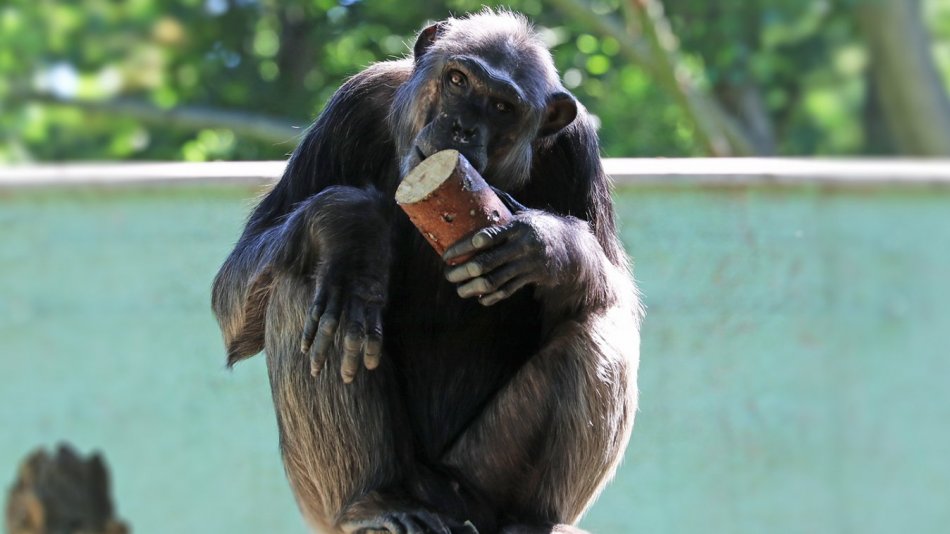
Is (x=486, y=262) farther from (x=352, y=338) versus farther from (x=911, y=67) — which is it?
(x=911, y=67)

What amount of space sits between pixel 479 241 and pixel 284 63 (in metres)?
11.5

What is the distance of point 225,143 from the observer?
1479 centimetres

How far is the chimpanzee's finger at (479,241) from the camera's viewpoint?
3744 mm

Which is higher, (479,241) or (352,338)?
(479,241)

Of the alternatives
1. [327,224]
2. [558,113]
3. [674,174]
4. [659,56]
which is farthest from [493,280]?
[659,56]

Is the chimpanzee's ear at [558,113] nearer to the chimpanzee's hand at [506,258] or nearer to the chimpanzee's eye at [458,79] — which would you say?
the chimpanzee's eye at [458,79]

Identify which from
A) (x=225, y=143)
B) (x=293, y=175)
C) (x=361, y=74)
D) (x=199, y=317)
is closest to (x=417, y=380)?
(x=293, y=175)

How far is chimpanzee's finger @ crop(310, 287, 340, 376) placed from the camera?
3834 millimetres

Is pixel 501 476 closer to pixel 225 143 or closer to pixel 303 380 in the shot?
pixel 303 380

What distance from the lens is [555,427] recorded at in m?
4.21

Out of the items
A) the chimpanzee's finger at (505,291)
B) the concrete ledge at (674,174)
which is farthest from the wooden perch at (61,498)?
the chimpanzee's finger at (505,291)

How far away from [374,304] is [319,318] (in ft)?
0.60

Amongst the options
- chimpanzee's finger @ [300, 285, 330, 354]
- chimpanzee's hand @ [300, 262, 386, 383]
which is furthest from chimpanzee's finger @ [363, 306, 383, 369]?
chimpanzee's finger @ [300, 285, 330, 354]

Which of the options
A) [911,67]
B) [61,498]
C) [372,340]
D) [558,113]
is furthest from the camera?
[911,67]
